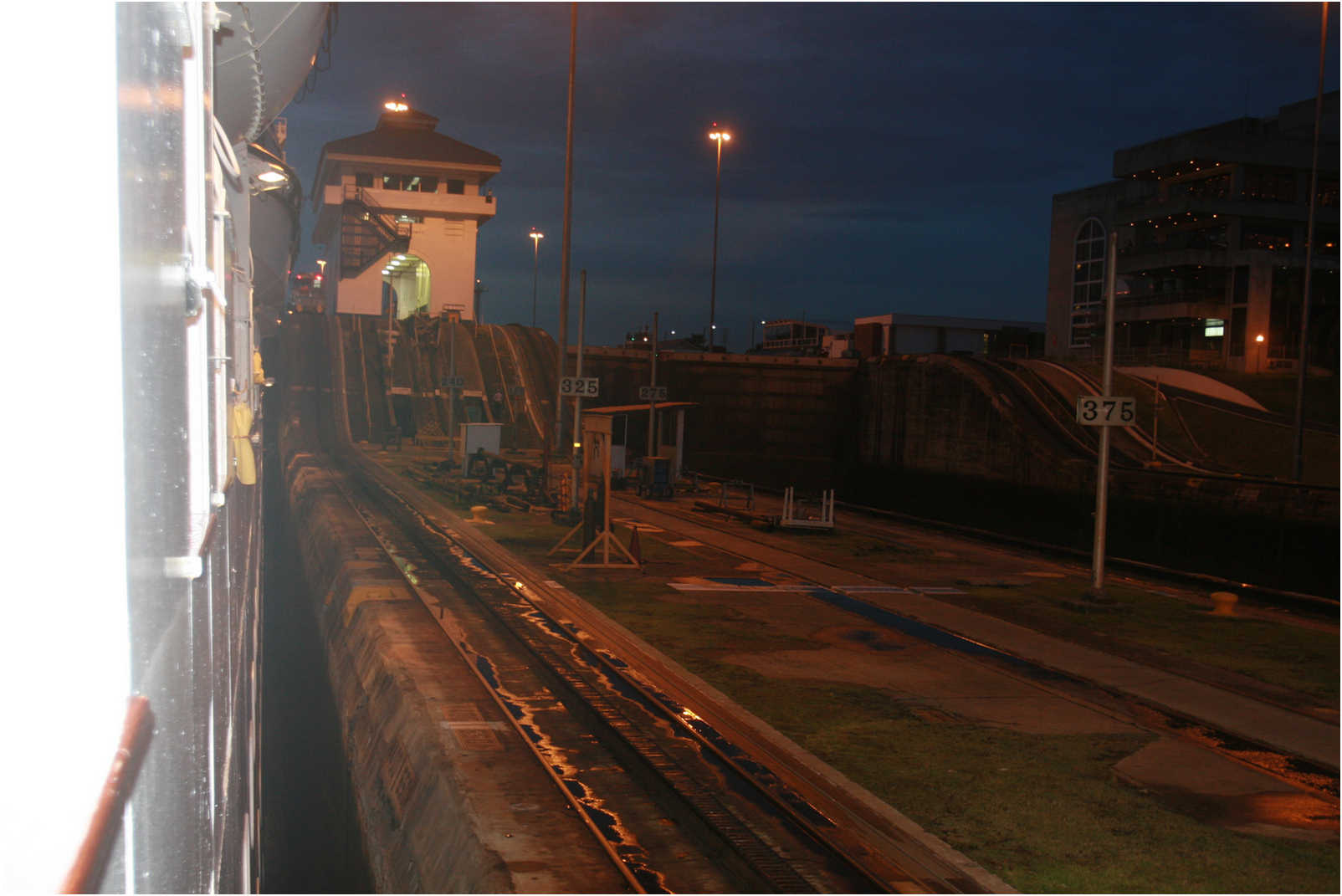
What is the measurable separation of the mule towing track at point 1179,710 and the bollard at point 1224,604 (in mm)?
Answer: 3965

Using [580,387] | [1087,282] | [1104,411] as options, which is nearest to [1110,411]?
[1104,411]

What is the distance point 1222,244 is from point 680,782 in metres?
64.5

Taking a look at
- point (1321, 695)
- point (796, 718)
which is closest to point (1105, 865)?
point (796, 718)

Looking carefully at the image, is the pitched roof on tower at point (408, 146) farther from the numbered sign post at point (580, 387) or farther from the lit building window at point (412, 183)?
the numbered sign post at point (580, 387)

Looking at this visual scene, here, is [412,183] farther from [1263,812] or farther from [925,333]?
[1263,812]

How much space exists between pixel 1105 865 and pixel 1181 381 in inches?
1702

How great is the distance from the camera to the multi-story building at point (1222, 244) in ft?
190

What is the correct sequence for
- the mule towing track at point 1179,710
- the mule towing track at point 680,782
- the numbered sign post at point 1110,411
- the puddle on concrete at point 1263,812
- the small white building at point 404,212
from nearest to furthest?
the mule towing track at point 680,782 → the puddle on concrete at point 1263,812 → the mule towing track at point 1179,710 → the numbered sign post at point 1110,411 → the small white building at point 404,212

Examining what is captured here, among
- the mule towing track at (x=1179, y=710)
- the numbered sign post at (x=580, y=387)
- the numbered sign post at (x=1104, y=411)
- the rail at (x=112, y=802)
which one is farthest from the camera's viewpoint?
the numbered sign post at (x=580, y=387)

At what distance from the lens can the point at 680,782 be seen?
8.73m

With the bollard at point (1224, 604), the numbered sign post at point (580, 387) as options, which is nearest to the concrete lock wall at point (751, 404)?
the numbered sign post at point (580, 387)

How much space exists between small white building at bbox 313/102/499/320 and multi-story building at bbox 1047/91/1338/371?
40.1 m

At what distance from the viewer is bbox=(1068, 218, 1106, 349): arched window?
230 feet

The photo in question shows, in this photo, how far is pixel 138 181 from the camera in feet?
5.82
